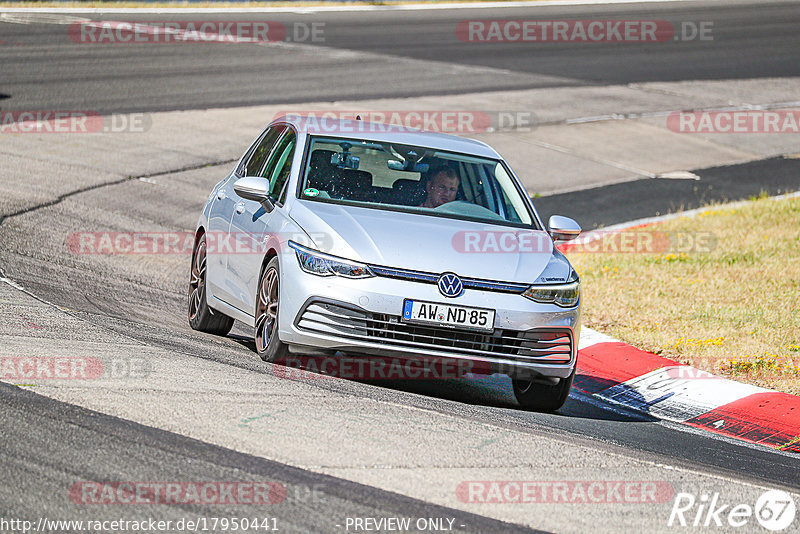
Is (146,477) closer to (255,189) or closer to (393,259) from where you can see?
(393,259)

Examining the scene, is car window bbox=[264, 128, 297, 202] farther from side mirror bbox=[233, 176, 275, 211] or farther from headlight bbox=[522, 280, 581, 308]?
headlight bbox=[522, 280, 581, 308]

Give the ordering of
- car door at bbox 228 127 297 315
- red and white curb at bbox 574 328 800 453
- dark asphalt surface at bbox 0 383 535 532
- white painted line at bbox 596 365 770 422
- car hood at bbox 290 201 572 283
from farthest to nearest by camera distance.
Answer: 1. white painted line at bbox 596 365 770 422
2. red and white curb at bbox 574 328 800 453
3. car door at bbox 228 127 297 315
4. car hood at bbox 290 201 572 283
5. dark asphalt surface at bbox 0 383 535 532

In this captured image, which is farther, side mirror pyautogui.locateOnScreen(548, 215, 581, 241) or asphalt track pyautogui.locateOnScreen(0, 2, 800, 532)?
side mirror pyautogui.locateOnScreen(548, 215, 581, 241)

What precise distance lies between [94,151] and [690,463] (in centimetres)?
1179

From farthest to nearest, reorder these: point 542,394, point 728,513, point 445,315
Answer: point 542,394
point 445,315
point 728,513

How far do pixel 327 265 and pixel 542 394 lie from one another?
180 centimetres

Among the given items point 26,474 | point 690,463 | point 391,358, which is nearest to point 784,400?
point 690,463

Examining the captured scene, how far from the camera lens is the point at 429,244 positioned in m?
7.07

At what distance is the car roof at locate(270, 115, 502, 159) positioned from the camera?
328 inches

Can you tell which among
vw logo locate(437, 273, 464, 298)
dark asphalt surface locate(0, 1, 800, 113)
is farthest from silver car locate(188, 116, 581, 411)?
dark asphalt surface locate(0, 1, 800, 113)

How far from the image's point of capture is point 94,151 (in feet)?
52.9

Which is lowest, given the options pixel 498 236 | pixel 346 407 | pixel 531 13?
pixel 346 407

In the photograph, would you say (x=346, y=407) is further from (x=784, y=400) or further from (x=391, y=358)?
(x=784, y=400)

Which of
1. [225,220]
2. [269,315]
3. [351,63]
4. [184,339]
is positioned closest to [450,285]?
[269,315]
